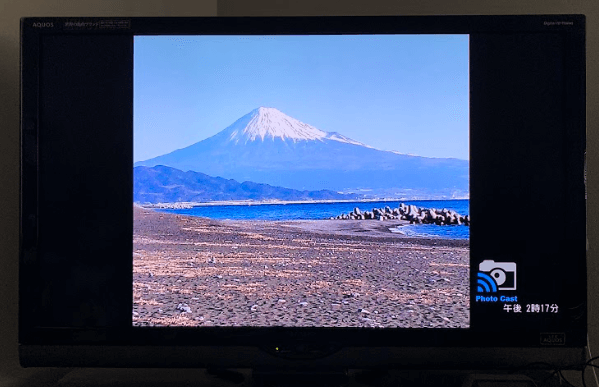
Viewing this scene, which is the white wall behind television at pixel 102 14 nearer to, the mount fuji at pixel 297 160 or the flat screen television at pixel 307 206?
the flat screen television at pixel 307 206

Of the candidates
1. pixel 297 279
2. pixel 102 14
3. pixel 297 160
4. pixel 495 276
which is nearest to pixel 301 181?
pixel 297 160

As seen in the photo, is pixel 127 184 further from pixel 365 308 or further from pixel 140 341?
pixel 365 308

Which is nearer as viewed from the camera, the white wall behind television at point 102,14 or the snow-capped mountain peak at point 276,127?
the snow-capped mountain peak at point 276,127

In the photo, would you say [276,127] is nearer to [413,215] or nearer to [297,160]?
[297,160]

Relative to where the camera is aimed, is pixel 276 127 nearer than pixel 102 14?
Yes

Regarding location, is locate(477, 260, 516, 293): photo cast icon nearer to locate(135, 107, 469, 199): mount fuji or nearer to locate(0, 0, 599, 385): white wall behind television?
locate(135, 107, 469, 199): mount fuji

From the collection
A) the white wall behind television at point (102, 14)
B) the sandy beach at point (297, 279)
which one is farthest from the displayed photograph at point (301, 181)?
the white wall behind television at point (102, 14)
